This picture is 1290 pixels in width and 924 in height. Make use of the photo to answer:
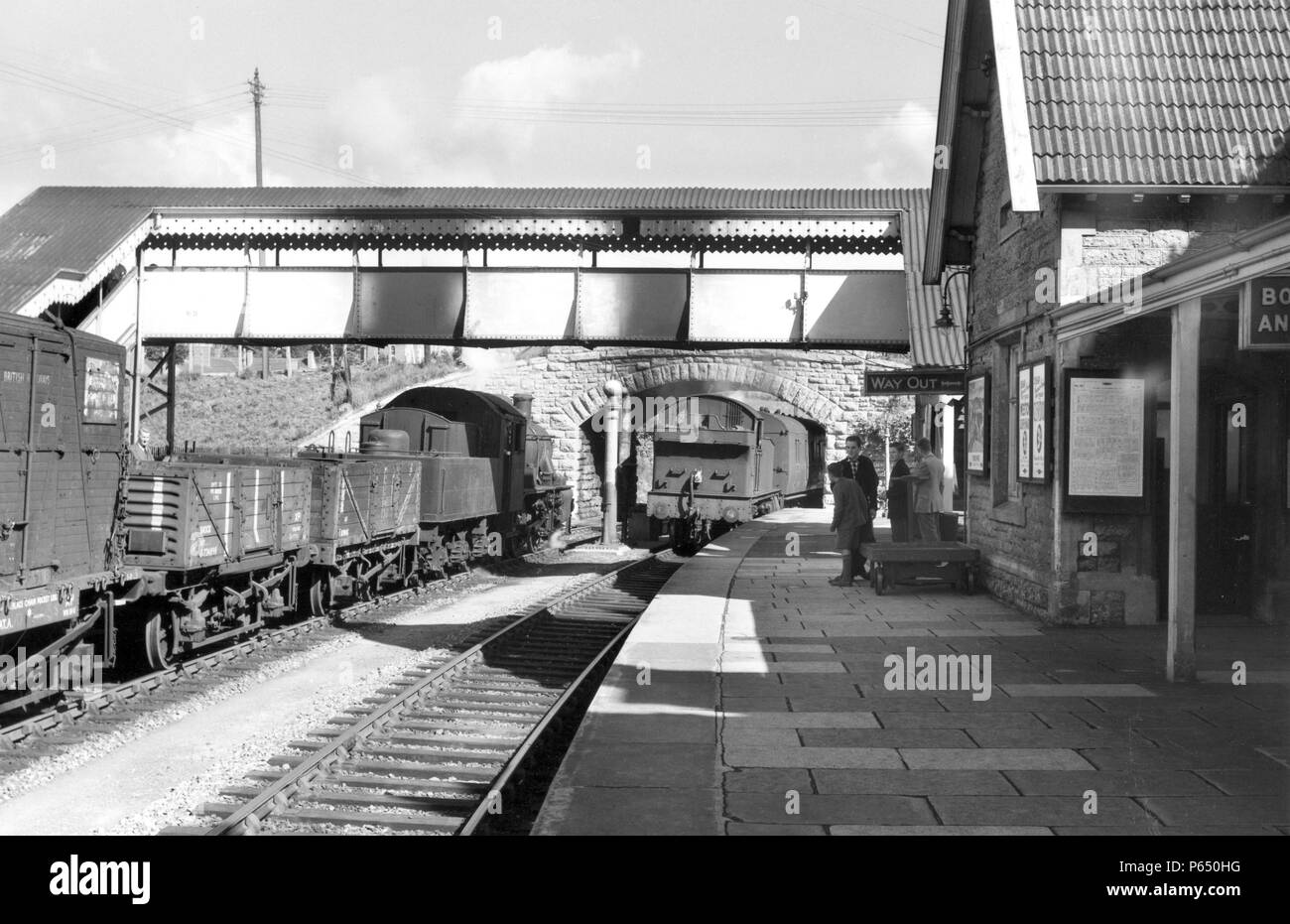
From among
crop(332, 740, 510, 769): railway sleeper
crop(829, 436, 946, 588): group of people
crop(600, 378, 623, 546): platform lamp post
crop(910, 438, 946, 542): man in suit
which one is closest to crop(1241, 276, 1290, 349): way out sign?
crop(332, 740, 510, 769): railway sleeper

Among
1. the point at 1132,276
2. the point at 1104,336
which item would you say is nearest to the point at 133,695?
the point at 1104,336

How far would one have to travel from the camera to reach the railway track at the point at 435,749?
21.8 feet

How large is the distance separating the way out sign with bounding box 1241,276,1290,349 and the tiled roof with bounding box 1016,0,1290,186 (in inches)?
164

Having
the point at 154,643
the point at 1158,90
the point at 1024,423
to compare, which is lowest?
the point at 154,643

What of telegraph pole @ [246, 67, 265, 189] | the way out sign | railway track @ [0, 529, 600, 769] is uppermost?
telegraph pole @ [246, 67, 265, 189]

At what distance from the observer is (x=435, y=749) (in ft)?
27.1

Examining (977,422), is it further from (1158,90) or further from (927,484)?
(1158,90)

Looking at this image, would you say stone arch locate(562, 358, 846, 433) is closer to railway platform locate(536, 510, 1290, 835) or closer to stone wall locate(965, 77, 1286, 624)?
railway platform locate(536, 510, 1290, 835)

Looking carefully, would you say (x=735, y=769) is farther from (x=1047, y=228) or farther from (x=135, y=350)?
(x=135, y=350)

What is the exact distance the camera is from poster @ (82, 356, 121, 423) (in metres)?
9.08

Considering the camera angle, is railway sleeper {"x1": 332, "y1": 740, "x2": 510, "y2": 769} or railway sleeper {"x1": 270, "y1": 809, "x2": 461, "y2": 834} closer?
railway sleeper {"x1": 270, "y1": 809, "x2": 461, "y2": 834}

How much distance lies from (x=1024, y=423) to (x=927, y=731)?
5332mm

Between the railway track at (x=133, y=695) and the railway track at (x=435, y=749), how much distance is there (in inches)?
69.2
